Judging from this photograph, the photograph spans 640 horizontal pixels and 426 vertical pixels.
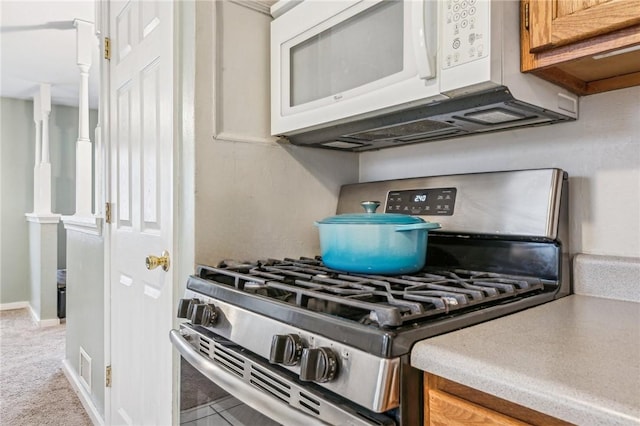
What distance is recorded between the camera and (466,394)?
605 mm

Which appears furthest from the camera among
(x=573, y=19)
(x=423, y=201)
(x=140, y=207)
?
(x=140, y=207)

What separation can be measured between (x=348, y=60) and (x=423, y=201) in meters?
0.48

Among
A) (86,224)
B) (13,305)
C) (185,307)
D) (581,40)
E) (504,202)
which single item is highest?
(581,40)

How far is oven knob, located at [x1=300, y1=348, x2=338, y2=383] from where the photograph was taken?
667 millimetres

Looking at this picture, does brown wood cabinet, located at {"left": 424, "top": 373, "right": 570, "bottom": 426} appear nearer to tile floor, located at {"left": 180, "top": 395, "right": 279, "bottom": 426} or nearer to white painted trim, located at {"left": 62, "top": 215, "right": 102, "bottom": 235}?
tile floor, located at {"left": 180, "top": 395, "right": 279, "bottom": 426}

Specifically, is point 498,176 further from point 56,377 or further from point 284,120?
point 56,377

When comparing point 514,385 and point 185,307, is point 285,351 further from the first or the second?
point 185,307

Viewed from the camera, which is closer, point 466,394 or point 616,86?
point 466,394

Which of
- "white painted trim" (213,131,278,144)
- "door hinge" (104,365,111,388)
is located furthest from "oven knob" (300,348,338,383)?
"door hinge" (104,365,111,388)

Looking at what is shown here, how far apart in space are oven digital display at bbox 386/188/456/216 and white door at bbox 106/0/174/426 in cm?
73

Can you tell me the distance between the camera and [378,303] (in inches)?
29.8

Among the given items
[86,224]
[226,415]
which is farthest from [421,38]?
[86,224]

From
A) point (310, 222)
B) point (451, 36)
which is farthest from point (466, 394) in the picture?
point (310, 222)

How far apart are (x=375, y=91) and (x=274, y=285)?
1.74 ft
